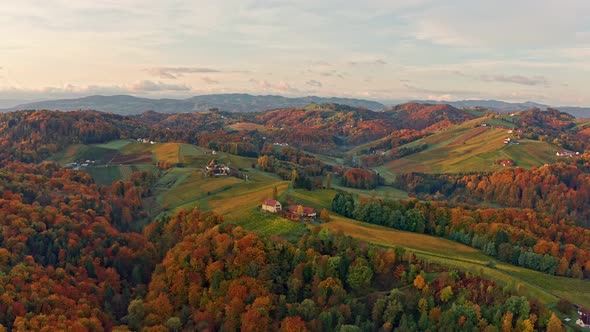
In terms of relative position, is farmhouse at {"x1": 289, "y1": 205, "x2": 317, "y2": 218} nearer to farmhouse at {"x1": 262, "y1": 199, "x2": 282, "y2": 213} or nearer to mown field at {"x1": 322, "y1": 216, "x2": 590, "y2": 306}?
farmhouse at {"x1": 262, "y1": 199, "x2": 282, "y2": 213}

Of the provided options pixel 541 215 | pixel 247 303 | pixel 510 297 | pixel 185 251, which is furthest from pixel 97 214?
pixel 541 215

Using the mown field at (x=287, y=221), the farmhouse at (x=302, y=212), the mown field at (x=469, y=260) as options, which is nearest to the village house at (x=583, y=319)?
the mown field at (x=469, y=260)

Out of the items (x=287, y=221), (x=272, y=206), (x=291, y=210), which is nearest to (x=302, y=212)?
(x=291, y=210)

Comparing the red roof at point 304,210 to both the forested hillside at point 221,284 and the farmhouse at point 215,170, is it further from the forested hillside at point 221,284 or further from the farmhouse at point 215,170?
the farmhouse at point 215,170

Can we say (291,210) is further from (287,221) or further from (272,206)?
(287,221)

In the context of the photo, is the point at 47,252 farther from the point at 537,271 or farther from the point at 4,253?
the point at 537,271
